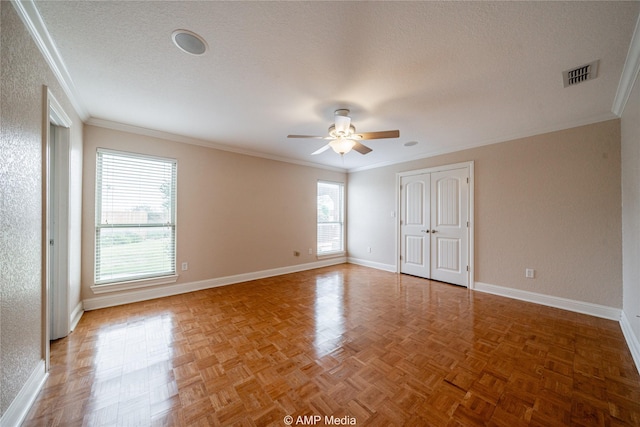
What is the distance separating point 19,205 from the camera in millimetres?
1403

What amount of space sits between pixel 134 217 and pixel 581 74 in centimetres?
519

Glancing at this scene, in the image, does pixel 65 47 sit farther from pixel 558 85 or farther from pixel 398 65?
pixel 558 85

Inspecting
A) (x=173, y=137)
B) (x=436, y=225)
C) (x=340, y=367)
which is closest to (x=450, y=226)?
(x=436, y=225)

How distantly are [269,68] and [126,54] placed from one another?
1.10 metres

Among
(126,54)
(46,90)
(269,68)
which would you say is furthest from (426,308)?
(46,90)

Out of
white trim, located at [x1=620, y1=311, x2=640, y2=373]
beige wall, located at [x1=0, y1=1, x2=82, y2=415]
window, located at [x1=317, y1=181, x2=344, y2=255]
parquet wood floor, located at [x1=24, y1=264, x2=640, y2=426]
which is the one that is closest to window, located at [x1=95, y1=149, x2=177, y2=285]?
parquet wood floor, located at [x1=24, y1=264, x2=640, y2=426]

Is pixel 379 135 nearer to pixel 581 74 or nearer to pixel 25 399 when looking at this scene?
pixel 581 74

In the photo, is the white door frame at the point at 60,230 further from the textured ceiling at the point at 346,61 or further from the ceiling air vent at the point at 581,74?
the ceiling air vent at the point at 581,74

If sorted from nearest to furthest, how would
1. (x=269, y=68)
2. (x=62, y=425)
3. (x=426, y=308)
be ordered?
(x=62, y=425) → (x=269, y=68) → (x=426, y=308)

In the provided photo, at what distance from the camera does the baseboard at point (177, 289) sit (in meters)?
3.05

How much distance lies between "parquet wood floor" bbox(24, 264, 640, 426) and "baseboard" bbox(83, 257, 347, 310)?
7.9 inches

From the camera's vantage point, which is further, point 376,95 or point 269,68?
point 376,95

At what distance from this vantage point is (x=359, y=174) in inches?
227

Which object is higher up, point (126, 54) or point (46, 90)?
point (126, 54)
